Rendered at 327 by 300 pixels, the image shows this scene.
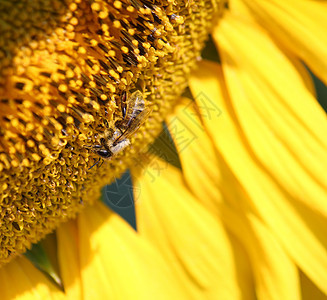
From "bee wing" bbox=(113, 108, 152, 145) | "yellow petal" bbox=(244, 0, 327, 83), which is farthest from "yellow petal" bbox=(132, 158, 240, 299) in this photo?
"yellow petal" bbox=(244, 0, 327, 83)

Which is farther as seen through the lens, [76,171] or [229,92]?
[229,92]

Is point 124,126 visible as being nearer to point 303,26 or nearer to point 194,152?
point 194,152

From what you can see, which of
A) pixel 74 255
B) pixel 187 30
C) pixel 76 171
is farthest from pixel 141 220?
pixel 187 30

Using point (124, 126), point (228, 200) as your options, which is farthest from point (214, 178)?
point (124, 126)

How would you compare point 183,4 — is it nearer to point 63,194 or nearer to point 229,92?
point 229,92

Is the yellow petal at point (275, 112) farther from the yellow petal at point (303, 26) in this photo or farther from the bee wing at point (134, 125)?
the bee wing at point (134, 125)

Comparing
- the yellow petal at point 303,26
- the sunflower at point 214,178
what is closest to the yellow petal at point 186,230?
the sunflower at point 214,178
